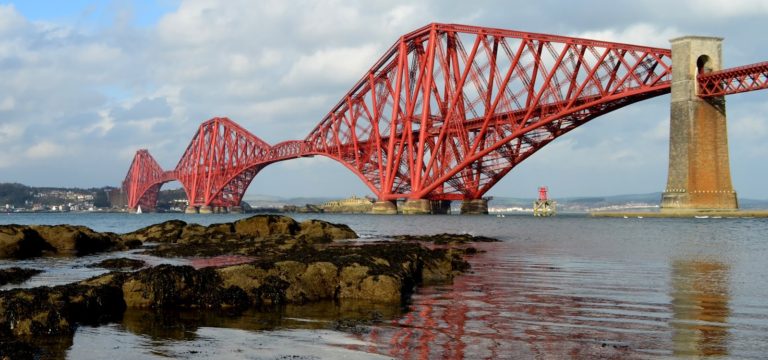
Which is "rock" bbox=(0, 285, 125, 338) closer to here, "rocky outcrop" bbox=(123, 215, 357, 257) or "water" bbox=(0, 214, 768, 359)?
"water" bbox=(0, 214, 768, 359)

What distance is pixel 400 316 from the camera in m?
10.6

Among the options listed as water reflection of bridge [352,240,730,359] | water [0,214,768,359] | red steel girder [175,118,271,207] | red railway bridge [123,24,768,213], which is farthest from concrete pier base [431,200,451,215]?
water [0,214,768,359]

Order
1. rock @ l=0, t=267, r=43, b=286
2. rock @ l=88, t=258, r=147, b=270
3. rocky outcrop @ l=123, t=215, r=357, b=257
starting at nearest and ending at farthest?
rock @ l=0, t=267, r=43, b=286 → rock @ l=88, t=258, r=147, b=270 → rocky outcrop @ l=123, t=215, r=357, b=257

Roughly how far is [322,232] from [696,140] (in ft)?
118

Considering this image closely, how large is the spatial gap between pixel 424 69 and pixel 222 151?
2651 inches

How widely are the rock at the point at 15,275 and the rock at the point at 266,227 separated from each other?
48.6 feet

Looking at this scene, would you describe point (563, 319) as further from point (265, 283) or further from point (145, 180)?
point (145, 180)

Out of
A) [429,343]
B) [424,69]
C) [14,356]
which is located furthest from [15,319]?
[424,69]

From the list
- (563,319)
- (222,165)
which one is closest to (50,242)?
(563,319)

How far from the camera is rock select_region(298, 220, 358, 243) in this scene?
29622 mm

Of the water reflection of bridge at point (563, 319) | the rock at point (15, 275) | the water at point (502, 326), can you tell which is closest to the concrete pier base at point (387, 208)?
the water reflection of bridge at point (563, 319)

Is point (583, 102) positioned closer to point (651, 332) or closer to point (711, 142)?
point (711, 142)

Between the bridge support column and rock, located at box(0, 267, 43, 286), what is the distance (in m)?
49.8

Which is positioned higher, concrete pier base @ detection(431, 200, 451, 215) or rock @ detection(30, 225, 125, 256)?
concrete pier base @ detection(431, 200, 451, 215)
